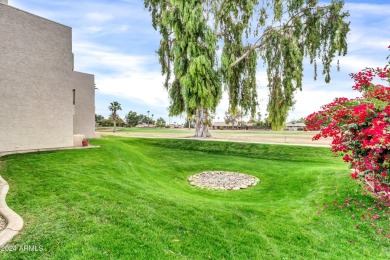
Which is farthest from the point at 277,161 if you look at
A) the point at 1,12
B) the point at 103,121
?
the point at 103,121

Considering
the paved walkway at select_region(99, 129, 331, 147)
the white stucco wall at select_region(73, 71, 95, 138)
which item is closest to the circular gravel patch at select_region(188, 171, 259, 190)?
the paved walkway at select_region(99, 129, 331, 147)

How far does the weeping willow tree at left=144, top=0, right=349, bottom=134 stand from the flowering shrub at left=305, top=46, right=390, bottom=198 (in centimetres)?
1124

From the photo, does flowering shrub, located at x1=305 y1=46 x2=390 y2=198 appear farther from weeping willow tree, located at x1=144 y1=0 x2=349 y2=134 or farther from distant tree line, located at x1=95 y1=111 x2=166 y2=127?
distant tree line, located at x1=95 y1=111 x2=166 y2=127

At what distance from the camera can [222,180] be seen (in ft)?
36.2

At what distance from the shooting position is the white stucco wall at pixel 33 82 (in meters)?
10.3

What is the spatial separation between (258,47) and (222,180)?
12505 mm

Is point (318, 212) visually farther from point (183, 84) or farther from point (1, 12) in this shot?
point (1, 12)

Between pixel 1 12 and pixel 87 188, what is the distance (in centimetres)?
916

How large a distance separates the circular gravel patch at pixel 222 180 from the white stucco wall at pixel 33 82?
711cm

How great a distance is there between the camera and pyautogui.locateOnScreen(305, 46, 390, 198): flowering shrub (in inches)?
151

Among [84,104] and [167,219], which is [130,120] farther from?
[167,219]

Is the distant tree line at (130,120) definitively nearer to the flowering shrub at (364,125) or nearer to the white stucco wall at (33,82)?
the white stucco wall at (33,82)

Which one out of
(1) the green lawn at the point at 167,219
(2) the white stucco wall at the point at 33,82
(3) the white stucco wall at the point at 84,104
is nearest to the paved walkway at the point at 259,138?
(3) the white stucco wall at the point at 84,104

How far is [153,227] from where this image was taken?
4691mm
